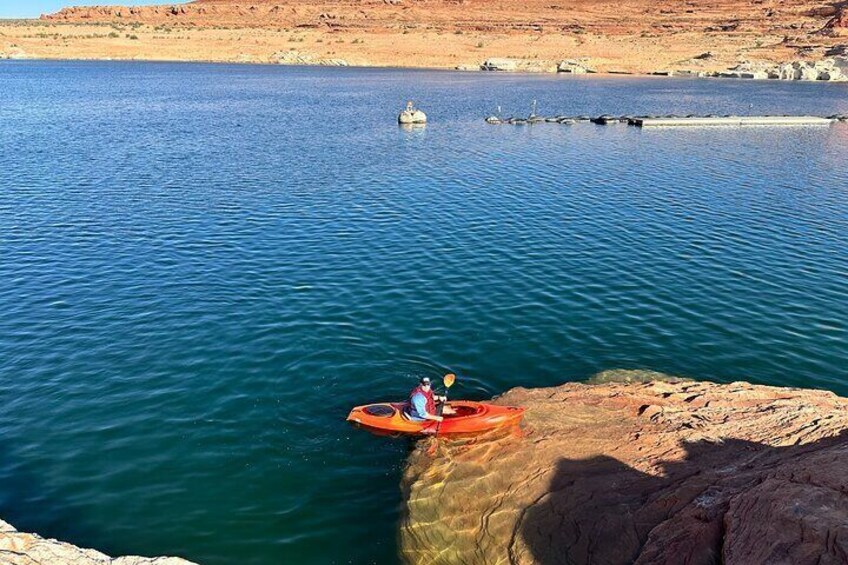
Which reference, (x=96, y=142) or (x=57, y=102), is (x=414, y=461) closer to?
(x=96, y=142)

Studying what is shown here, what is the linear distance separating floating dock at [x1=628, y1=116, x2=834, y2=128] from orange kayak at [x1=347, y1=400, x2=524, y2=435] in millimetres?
60085

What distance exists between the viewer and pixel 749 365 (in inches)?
854

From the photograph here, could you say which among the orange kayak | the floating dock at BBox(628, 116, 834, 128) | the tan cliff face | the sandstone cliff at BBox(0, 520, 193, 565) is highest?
the tan cliff face

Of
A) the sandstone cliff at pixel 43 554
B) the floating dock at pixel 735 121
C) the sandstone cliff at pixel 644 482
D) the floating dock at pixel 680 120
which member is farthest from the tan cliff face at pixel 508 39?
the sandstone cliff at pixel 43 554

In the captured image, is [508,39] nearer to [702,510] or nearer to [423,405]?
[423,405]

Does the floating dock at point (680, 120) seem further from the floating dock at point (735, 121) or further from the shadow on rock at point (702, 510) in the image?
the shadow on rock at point (702, 510)

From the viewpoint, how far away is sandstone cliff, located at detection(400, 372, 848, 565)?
1090cm

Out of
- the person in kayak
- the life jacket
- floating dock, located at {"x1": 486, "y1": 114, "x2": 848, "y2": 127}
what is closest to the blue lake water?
the person in kayak

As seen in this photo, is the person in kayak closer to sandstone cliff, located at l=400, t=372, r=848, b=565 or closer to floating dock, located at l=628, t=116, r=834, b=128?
sandstone cliff, located at l=400, t=372, r=848, b=565

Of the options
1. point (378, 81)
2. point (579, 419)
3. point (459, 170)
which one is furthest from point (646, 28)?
point (579, 419)

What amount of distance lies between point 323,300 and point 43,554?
16.1m

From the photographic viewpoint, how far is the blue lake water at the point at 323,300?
52.1ft

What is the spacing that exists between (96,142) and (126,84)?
166 ft

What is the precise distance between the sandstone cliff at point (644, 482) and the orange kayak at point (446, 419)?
47 cm
